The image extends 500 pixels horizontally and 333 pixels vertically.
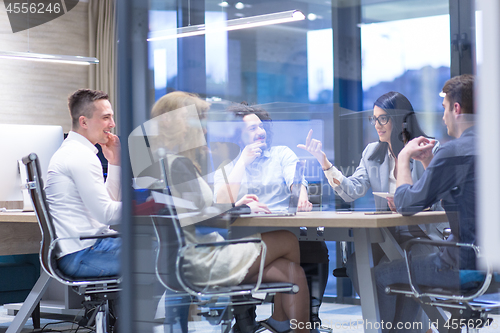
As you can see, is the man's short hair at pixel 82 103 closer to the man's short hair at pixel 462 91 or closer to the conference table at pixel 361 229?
the conference table at pixel 361 229

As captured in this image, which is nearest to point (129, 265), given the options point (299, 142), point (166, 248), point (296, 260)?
point (166, 248)

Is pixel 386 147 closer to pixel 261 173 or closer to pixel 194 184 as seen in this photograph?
pixel 261 173

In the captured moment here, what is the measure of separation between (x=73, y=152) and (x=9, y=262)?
6.62 feet

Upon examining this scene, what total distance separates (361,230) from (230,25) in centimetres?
76

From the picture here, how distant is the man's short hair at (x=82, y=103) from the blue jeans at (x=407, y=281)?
1732mm

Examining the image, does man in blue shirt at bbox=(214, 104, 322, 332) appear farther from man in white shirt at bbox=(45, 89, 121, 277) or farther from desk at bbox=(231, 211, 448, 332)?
man in white shirt at bbox=(45, 89, 121, 277)

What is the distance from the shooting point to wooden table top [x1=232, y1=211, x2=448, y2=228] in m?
1.66

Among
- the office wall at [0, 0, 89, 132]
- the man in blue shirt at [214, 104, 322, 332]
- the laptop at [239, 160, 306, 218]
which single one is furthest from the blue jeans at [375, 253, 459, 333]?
the office wall at [0, 0, 89, 132]

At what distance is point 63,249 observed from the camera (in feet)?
7.88

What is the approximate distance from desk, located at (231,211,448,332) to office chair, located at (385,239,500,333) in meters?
0.04

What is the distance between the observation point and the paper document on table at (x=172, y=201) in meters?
1.55

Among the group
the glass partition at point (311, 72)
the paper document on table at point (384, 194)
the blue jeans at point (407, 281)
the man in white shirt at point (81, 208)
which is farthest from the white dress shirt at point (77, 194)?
the blue jeans at point (407, 281)

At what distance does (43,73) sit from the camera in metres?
6.07

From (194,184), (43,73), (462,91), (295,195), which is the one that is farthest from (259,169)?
(43,73)
